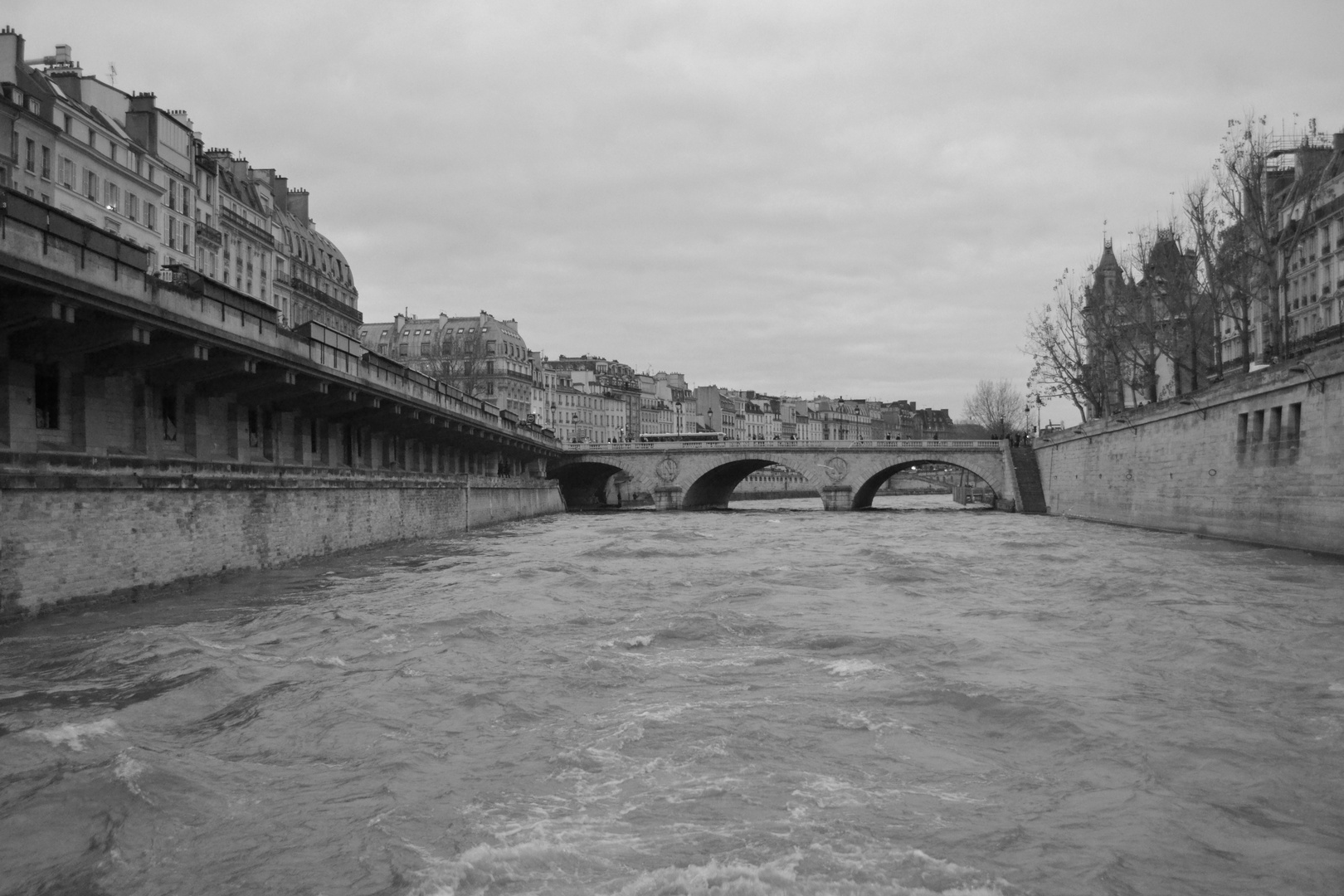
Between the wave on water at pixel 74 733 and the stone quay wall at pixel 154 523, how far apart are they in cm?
683

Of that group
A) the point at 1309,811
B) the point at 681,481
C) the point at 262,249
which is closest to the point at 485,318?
the point at 681,481

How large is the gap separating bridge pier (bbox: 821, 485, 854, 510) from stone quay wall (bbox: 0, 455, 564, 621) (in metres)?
46.9

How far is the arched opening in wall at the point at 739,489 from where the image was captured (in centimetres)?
8769

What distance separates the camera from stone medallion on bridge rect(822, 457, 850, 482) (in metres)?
80.6

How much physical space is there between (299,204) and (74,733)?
78.9 meters

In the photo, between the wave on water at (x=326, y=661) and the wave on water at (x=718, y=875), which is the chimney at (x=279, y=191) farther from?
the wave on water at (x=718, y=875)

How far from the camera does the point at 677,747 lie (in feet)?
34.5

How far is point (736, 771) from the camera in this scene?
9.72 meters

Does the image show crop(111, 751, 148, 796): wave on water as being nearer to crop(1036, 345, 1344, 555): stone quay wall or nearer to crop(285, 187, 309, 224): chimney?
crop(1036, 345, 1344, 555): stone quay wall

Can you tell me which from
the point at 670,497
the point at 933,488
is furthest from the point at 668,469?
the point at 933,488

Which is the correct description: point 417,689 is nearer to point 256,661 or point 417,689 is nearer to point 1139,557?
point 256,661

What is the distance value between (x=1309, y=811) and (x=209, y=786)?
852 cm

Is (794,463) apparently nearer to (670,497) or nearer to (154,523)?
(670,497)

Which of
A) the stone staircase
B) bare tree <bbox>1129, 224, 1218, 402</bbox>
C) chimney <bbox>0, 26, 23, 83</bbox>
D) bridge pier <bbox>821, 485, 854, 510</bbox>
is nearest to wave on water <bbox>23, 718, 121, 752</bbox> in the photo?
chimney <bbox>0, 26, 23, 83</bbox>
